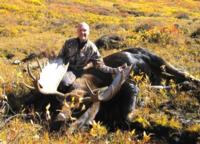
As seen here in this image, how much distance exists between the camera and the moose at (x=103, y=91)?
696 cm

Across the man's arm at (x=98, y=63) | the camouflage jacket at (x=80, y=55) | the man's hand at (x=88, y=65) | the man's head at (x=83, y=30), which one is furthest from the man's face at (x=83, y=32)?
the man's hand at (x=88, y=65)

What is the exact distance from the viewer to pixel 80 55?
863 centimetres

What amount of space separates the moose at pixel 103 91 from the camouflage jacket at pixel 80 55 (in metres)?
0.18

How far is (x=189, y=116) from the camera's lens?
754cm

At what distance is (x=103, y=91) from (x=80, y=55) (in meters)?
1.36

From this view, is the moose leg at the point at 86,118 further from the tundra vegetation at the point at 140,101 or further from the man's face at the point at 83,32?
the man's face at the point at 83,32

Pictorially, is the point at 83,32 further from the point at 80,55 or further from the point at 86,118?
the point at 86,118

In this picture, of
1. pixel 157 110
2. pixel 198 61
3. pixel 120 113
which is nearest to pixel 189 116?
pixel 157 110

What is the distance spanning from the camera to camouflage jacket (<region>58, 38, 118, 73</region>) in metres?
8.63

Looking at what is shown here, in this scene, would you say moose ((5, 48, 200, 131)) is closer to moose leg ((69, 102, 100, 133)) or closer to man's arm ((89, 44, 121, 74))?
moose leg ((69, 102, 100, 133))

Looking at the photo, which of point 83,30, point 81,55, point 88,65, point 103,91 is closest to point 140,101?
point 103,91

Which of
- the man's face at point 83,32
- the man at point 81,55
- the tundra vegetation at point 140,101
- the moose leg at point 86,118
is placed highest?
the man's face at point 83,32

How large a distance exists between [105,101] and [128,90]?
0.65 metres

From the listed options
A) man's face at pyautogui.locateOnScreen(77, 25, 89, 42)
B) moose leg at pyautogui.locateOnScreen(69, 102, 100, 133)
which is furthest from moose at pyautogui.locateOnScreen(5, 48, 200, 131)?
man's face at pyautogui.locateOnScreen(77, 25, 89, 42)
